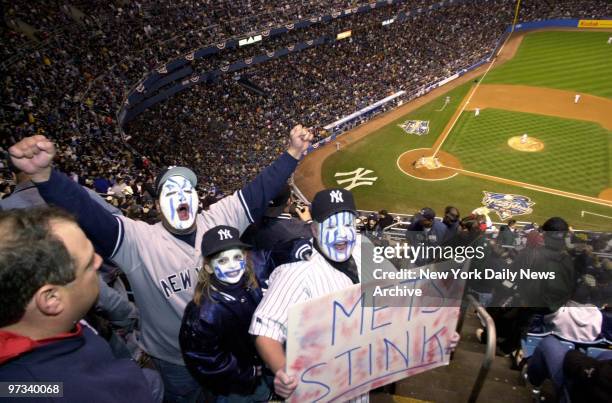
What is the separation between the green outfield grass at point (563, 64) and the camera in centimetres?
3350

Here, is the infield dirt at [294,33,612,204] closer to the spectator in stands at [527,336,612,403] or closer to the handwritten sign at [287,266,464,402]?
the spectator in stands at [527,336,612,403]

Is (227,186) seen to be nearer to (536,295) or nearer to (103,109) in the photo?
(103,109)

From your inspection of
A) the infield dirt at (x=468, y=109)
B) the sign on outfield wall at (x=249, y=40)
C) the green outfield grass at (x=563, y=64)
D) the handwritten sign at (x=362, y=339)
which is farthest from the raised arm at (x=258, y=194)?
the green outfield grass at (x=563, y=64)

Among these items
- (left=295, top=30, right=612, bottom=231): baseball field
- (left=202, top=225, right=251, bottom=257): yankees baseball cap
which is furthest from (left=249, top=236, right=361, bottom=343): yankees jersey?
(left=295, top=30, right=612, bottom=231): baseball field

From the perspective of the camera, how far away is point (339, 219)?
11.0ft

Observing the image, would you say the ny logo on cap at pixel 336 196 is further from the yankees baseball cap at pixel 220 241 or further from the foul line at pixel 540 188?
the foul line at pixel 540 188

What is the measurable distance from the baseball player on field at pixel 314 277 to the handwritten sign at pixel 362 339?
0.15 metres

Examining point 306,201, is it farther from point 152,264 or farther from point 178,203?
point 152,264

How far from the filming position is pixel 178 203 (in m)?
3.87

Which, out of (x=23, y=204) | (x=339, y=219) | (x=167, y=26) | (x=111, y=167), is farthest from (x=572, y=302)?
(x=167, y=26)

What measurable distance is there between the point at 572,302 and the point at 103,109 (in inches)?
925

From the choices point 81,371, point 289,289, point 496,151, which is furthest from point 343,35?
point 81,371

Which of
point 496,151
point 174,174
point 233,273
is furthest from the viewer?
point 496,151

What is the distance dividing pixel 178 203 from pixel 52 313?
1985 mm
